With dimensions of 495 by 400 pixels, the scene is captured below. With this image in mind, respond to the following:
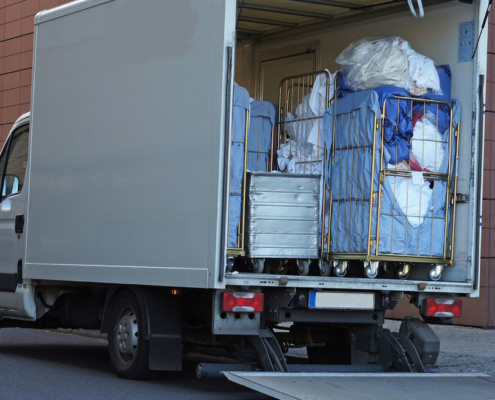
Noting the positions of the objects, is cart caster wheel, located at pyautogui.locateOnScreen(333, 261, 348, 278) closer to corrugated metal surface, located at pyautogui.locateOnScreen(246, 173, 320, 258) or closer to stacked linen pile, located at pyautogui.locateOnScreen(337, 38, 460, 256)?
corrugated metal surface, located at pyautogui.locateOnScreen(246, 173, 320, 258)

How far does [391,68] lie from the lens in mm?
8094

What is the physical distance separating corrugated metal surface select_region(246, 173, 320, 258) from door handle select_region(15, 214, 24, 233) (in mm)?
2685

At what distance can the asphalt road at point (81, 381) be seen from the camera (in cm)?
742

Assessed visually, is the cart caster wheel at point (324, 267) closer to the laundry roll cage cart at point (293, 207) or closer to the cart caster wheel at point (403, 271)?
the laundry roll cage cart at point (293, 207)

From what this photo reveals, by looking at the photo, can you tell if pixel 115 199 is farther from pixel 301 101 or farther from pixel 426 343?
pixel 426 343

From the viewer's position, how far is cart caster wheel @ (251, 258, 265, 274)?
25.8ft

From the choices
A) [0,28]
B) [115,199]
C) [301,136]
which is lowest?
[115,199]

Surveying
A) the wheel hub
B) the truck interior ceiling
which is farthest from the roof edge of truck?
the wheel hub

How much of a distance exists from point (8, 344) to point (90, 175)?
3.94 m

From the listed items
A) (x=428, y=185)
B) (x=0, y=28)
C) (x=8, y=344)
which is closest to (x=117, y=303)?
(x=428, y=185)

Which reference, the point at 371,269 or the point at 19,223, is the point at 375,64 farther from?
the point at 19,223

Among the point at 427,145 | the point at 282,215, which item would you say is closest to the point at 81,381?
the point at 282,215

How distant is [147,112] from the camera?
777cm

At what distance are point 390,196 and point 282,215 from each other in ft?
2.99
